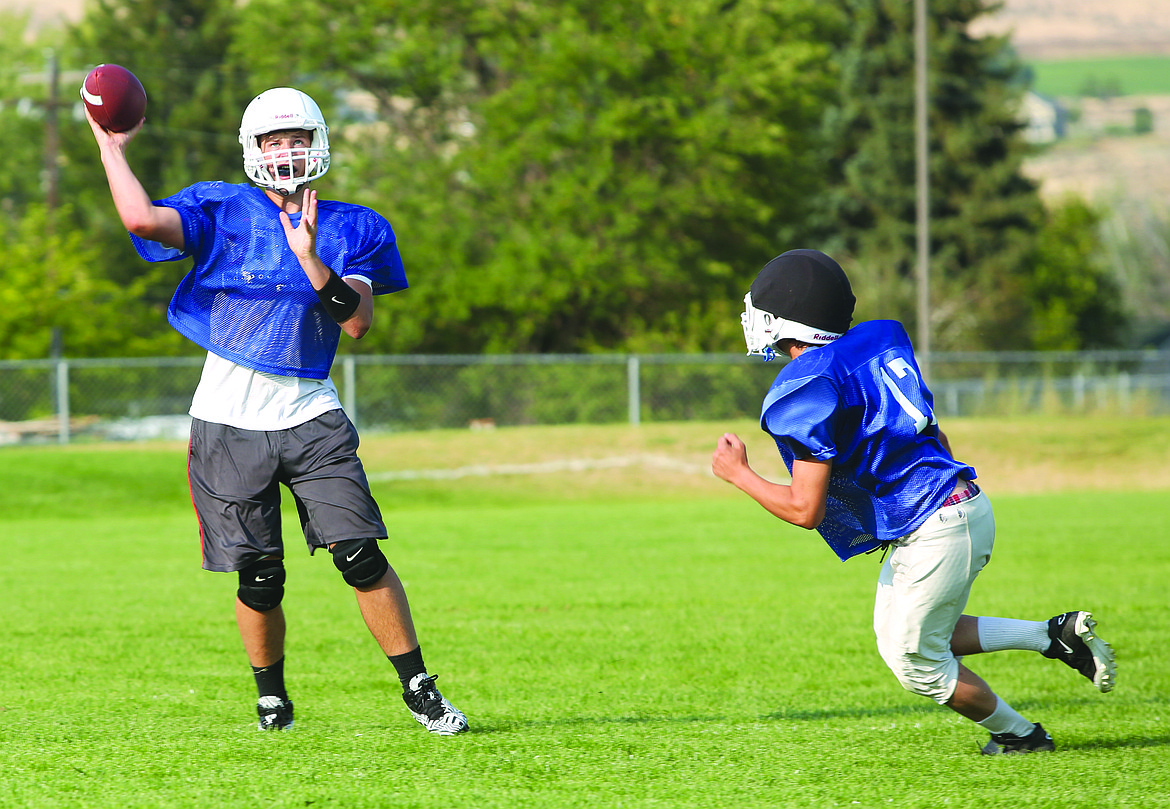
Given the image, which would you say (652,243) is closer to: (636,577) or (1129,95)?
(636,577)

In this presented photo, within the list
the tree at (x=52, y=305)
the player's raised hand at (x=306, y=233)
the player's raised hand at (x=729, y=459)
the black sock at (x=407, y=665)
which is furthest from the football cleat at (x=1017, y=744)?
the tree at (x=52, y=305)

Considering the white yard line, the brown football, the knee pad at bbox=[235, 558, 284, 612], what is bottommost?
the white yard line

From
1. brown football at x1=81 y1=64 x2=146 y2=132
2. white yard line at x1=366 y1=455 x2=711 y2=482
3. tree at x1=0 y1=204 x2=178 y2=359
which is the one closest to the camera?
brown football at x1=81 y1=64 x2=146 y2=132

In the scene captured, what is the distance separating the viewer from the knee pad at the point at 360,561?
4074 millimetres

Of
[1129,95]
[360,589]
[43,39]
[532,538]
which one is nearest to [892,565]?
[360,589]

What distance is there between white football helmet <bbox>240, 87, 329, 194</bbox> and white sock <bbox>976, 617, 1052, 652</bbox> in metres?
2.65

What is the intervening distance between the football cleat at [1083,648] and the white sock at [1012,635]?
0.04 m

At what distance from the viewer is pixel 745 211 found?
3062 centimetres

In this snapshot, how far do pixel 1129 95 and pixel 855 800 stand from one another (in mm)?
165518

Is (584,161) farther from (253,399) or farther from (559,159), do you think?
(253,399)

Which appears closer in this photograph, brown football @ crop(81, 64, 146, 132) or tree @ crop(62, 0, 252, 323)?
brown football @ crop(81, 64, 146, 132)

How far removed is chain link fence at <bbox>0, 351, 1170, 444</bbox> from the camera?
67.6ft

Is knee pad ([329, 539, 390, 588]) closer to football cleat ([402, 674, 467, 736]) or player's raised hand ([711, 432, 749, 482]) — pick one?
football cleat ([402, 674, 467, 736])

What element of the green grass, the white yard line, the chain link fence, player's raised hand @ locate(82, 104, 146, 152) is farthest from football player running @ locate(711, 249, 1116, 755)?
the green grass
